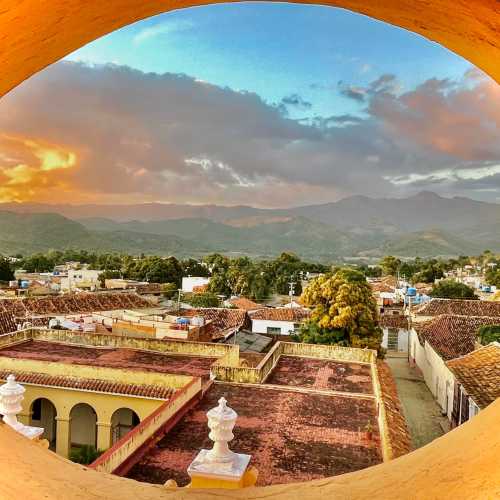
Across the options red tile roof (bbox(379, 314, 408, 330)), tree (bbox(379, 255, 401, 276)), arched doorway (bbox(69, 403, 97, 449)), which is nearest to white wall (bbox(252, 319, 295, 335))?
red tile roof (bbox(379, 314, 408, 330))

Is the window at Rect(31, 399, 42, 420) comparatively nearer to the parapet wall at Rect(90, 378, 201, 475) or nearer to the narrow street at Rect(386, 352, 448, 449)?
the parapet wall at Rect(90, 378, 201, 475)

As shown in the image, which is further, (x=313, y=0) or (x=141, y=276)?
(x=141, y=276)

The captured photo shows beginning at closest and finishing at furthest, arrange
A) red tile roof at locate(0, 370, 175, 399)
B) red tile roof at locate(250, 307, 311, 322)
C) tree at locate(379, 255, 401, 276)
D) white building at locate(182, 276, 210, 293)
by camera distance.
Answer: red tile roof at locate(0, 370, 175, 399) → red tile roof at locate(250, 307, 311, 322) → white building at locate(182, 276, 210, 293) → tree at locate(379, 255, 401, 276)

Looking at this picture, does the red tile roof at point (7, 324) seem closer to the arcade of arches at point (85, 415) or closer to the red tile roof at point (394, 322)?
the arcade of arches at point (85, 415)

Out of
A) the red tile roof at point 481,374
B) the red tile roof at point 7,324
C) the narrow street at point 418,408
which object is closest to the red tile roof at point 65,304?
the red tile roof at point 7,324

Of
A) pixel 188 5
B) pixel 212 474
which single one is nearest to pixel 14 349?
pixel 212 474

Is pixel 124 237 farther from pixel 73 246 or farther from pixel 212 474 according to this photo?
pixel 212 474
